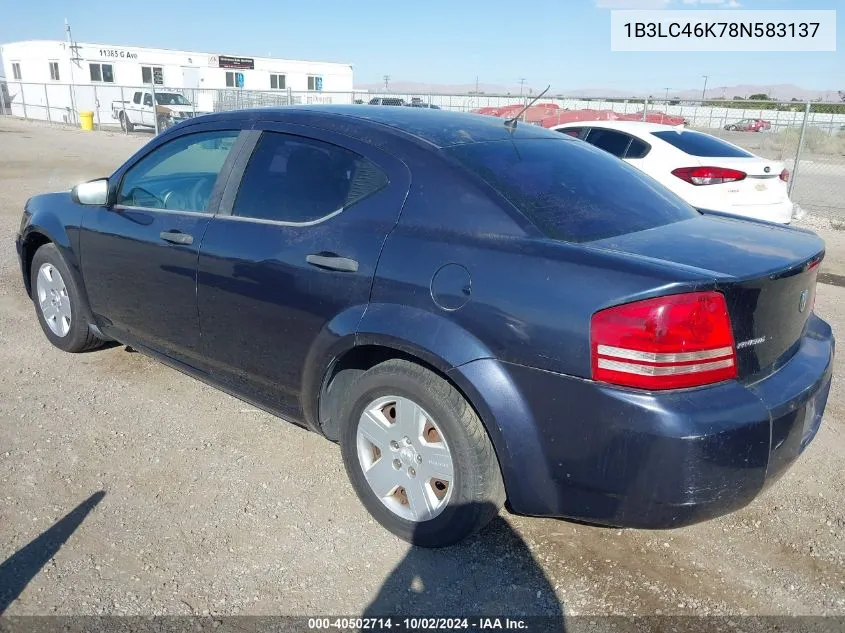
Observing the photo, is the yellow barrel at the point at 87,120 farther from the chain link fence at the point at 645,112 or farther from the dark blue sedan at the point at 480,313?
the dark blue sedan at the point at 480,313

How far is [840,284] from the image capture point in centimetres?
709

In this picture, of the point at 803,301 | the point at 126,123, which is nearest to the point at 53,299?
the point at 803,301

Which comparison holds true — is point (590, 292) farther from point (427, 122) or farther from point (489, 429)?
point (427, 122)

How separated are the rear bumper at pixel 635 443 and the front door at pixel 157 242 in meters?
1.74

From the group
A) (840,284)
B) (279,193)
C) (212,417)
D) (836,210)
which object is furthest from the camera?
(836,210)

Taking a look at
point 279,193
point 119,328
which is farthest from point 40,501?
point 279,193

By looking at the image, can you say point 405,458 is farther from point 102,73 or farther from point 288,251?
point 102,73

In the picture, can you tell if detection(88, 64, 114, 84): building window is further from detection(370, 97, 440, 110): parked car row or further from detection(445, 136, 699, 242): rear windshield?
detection(445, 136, 699, 242): rear windshield

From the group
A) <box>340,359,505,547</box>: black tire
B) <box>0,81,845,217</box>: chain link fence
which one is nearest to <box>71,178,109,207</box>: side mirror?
<box>340,359,505,547</box>: black tire

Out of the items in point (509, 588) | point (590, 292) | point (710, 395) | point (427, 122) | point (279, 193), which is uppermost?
point (427, 122)

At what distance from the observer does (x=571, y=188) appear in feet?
9.62

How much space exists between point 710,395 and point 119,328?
10.7 ft

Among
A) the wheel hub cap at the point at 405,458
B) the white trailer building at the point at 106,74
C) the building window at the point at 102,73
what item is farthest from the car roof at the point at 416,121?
the building window at the point at 102,73

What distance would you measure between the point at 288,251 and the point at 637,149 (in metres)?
6.76
